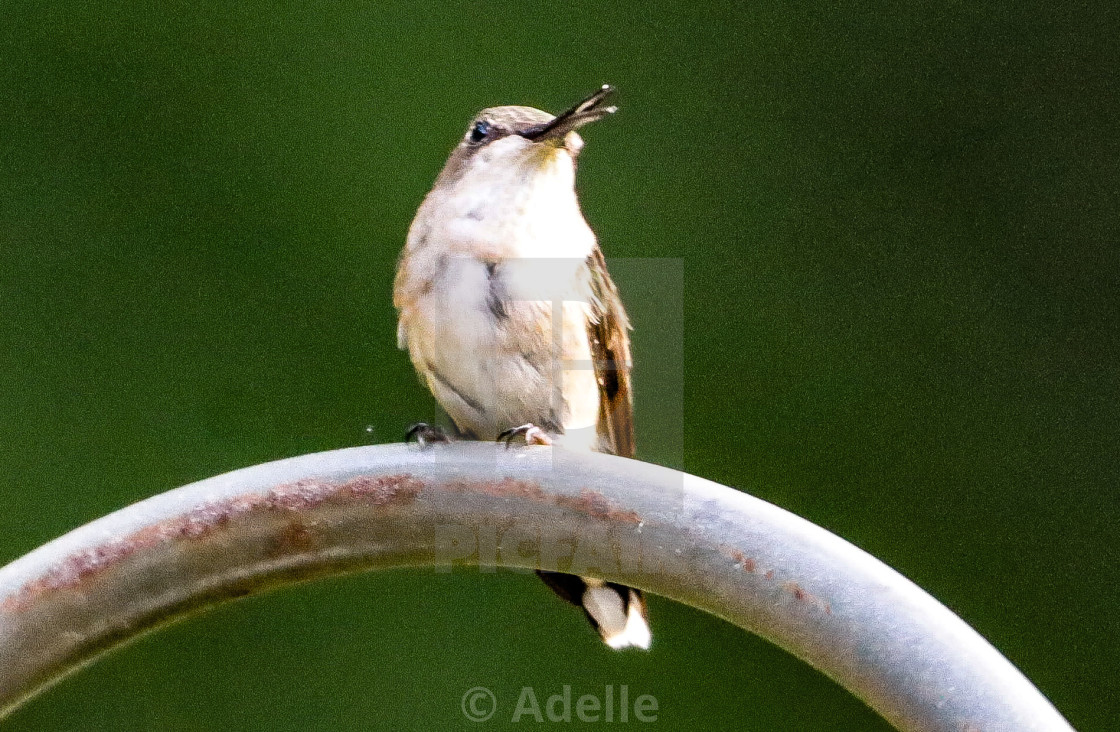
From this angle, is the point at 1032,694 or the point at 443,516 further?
the point at 443,516

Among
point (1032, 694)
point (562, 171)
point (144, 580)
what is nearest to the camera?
point (1032, 694)

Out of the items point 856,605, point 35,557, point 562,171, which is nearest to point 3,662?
point 35,557

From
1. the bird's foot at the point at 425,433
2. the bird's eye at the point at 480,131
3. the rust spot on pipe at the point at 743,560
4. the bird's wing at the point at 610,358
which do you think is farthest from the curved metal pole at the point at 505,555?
the bird's eye at the point at 480,131

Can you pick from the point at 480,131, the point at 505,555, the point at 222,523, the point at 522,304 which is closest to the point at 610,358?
the point at 522,304

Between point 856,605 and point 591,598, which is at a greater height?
point 856,605

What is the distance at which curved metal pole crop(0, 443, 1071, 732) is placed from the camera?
2.63 ft

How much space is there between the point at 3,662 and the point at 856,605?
567 mm

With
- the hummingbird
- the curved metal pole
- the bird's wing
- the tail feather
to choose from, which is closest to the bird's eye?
the hummingbird

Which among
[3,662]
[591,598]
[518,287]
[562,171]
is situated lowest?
[591,598]

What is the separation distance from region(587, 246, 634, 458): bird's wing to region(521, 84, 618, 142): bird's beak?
18 cm

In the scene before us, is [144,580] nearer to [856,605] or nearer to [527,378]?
[856,605]

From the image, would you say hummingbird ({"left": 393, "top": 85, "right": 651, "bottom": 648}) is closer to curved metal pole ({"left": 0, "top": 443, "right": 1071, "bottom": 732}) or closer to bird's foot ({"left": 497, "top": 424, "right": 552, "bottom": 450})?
bird's foot ({"left": 497, "top": 424, "right": 552, "bottom": 450})

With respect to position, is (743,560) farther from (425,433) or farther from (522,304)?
(522,304)

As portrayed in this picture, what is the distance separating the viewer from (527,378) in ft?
5.24
